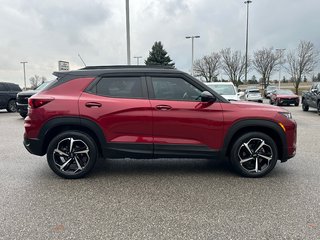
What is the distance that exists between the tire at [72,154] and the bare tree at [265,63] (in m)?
56.1

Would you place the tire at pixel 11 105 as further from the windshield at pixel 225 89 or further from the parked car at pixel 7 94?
the windshield at pixel 225 89

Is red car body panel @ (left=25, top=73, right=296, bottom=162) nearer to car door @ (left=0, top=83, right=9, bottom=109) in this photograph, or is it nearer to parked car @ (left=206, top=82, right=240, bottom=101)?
parked car @ (left=206, top=82, right=240, bottom=101)

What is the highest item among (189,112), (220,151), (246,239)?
(189,112)

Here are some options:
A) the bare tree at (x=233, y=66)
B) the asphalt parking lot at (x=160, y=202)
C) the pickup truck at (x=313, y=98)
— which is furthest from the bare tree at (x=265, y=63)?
the asphalt parking lot at (x=160, y=202)

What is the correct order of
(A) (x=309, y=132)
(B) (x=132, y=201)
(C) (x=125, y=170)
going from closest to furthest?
1. (B) (x=132, y=201)
2. (C) (x=125, y=170)
3. (A) (x=309, y=132)

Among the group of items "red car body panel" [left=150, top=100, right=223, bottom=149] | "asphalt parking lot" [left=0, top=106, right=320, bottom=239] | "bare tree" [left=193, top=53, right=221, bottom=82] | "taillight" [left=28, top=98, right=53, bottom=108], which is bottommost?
"asphalt parking lot" [left=0, top=106, right=320, bottom=239]

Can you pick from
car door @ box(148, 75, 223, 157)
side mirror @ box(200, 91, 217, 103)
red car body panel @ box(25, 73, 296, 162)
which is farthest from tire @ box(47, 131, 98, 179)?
side mirror @ box(200, 91, 217, 103)

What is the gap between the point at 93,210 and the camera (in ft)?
12.1

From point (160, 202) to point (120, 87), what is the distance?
1981mm

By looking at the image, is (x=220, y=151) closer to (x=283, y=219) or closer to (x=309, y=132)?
(x=283, y=219)

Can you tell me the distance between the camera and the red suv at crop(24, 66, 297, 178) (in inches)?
186

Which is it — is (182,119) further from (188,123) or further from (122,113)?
(122,113)

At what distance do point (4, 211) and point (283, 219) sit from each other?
3.35 metres

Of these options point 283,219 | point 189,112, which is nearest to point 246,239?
point 283,219
